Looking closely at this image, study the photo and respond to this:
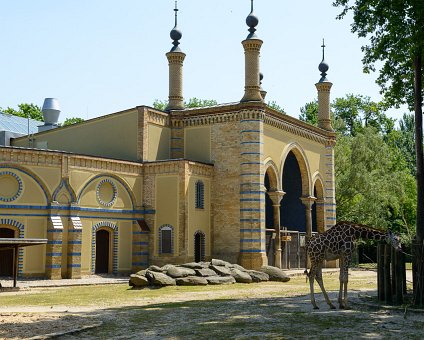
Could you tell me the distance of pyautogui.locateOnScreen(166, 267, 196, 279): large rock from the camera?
24984 millimetres

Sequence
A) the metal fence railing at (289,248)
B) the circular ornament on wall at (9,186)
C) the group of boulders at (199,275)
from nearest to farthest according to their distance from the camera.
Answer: the group of boulders at (199,275) < the circular ornament on wall at (9,186) < the metal fence railing at (289,248)

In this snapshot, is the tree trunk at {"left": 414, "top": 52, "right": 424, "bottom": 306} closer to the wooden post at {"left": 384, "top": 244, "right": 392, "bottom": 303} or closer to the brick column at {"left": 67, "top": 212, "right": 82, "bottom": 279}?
the wooden post at {"left": 384, "top": 244, "right": 392, "bottom": 303}

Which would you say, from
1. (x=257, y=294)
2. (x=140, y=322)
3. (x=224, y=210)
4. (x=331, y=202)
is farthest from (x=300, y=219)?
(x=140, y=322)

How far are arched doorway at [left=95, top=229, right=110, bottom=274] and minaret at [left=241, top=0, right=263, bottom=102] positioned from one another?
1096 centimetres

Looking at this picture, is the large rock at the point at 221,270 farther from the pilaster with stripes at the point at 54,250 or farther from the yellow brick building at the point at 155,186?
the pilaster with stripes at the point at 54,250

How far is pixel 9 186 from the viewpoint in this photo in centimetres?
2853

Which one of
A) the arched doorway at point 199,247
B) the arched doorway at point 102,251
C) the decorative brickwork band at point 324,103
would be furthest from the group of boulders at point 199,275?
the decorative brickwork band at point 324,103

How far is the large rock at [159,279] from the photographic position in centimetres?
2383

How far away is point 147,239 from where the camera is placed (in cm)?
3303

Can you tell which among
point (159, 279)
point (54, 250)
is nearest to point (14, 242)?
point (54, 250)

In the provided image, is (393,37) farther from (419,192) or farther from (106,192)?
(106,192)

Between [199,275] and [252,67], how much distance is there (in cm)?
1386

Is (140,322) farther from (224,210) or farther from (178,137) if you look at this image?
(178,137)

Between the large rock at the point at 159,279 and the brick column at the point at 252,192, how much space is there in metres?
9.25
